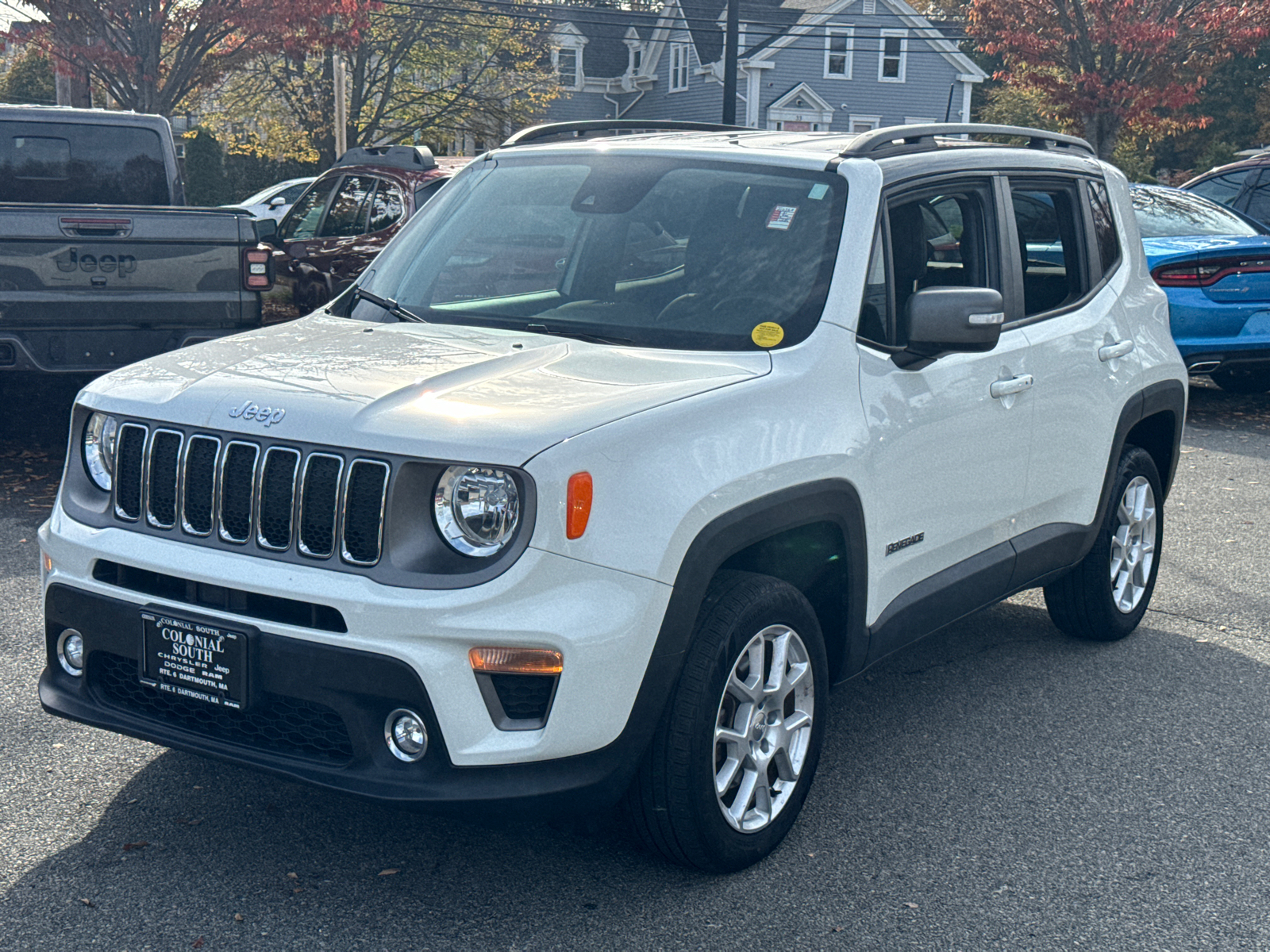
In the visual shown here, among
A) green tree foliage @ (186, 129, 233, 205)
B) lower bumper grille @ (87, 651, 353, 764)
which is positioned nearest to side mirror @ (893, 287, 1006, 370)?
lower bumper grille @ (87, 651, 353, 764)

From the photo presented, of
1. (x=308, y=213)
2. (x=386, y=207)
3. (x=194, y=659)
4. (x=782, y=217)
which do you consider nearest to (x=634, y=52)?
(x=308, y=213)

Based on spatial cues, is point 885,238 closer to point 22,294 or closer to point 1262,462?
point 22,294

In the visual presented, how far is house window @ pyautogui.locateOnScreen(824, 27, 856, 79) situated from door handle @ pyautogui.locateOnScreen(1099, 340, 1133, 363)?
40.9 meters

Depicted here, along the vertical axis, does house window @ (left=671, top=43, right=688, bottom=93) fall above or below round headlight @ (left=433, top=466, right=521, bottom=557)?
above

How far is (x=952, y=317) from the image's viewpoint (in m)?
3.87

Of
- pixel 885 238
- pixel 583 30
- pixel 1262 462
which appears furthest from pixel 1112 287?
pixel 583 30

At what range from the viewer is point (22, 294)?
23.9 ft

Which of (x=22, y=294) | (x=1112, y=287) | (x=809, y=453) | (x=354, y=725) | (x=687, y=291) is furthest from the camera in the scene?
(x=22, y=294)

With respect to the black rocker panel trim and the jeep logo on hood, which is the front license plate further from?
the black rocker panel trim

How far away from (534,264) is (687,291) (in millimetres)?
737

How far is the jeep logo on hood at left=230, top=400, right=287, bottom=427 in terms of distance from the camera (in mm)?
3205

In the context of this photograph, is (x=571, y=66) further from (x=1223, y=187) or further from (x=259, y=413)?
(x=259, y=413)

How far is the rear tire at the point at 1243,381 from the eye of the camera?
39.9 ft

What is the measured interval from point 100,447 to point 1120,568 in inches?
155
